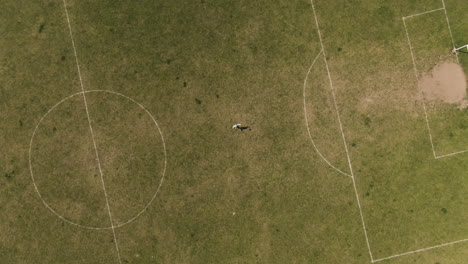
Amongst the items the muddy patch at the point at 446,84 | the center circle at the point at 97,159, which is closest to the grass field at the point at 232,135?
the center circle at the point at 97,159

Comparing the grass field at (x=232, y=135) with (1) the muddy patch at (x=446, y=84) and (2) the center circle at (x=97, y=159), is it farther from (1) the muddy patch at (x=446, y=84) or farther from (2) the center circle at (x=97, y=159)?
(1) the muddy patch at (x=446, y=84)

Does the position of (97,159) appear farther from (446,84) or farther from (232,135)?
(446,84)

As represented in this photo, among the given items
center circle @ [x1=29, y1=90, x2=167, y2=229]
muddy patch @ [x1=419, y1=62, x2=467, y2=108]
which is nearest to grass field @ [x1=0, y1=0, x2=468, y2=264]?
center circle @ [x1=29, y1=90, x2=167, y2=229]

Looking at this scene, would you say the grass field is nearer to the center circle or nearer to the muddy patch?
the center circle

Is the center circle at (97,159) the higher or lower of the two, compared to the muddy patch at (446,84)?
lower

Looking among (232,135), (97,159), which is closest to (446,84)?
(232,135)
